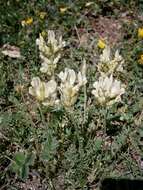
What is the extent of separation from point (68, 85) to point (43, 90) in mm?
151

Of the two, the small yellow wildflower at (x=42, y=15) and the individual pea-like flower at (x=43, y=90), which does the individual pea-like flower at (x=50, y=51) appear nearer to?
the individual pea-like flower at (x=43, y=90)

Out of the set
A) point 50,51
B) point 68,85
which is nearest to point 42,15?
point 50,51

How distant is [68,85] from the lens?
250 centimetres

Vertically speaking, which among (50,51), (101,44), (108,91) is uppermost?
(50,51)

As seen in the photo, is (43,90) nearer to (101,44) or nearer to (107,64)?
(107,64)

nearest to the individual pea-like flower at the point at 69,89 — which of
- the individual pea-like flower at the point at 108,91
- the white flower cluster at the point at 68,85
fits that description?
the white flower cluster at the point at 68,85

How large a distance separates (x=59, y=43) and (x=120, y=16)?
2.08m

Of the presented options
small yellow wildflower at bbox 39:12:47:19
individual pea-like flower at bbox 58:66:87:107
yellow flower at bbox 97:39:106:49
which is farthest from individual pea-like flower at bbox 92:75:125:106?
small yellow wildflower at bbox 39:12:47:19

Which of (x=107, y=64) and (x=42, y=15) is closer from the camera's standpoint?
(x=107, y=64)

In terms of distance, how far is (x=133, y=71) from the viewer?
155 inches

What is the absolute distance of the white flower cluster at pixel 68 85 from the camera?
2.43 meters

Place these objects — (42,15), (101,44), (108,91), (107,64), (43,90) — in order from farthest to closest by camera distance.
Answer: (42,15) → (101,44) → (107,64) → (108,91) → (43,90)

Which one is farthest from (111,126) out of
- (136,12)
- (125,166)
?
(136,12)

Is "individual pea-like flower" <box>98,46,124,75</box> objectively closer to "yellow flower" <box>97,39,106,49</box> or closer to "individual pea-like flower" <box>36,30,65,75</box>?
"individual pea-like flower" <box>36,30,65,75</box>
